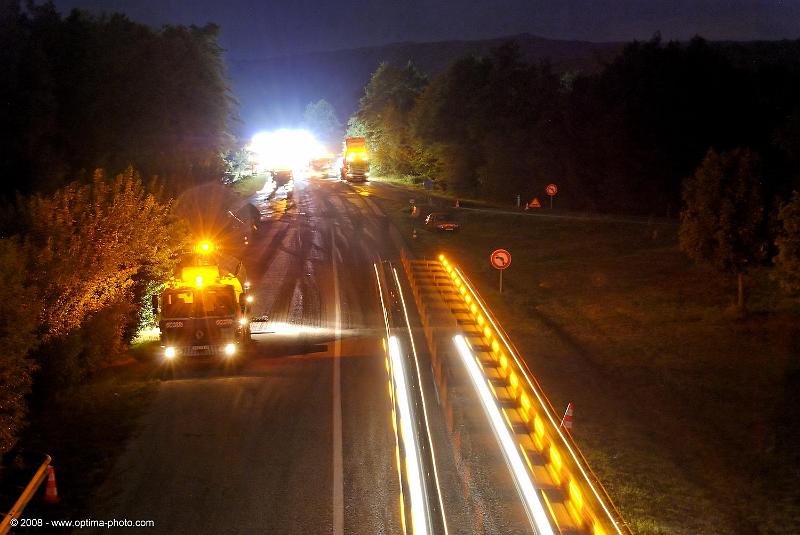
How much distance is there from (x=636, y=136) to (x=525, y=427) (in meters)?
44.7

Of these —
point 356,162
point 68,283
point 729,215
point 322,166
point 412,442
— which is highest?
point 356,162

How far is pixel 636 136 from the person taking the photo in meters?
53.8

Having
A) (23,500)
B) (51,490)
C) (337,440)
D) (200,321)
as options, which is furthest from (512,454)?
(200,321)

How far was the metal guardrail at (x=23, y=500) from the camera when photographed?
9234mm

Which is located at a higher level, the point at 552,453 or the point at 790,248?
the point at 790,248

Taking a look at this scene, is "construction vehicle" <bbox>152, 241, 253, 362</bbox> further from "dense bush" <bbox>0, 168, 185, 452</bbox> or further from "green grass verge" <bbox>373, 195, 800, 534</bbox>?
"green grass verge" <bbox>373, 195, 800, 534</bbox>

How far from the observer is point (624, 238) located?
39.8 m

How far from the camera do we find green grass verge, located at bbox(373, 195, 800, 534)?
11742mm

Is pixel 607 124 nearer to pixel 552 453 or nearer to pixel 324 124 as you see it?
pixel 552 453

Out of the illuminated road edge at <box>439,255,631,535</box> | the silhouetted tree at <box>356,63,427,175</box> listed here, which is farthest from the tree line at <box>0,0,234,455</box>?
the silhouetted tree at <box>356,63,427,175</box>

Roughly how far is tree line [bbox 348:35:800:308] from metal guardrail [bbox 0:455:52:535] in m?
20.5

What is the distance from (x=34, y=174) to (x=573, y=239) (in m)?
28.2

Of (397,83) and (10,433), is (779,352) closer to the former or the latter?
(10,433)

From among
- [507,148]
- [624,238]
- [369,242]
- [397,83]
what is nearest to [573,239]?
[624,238]
